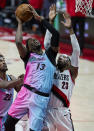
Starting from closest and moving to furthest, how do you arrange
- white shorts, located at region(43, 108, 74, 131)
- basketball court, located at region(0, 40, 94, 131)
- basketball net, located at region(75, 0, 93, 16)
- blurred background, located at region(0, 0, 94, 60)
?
white shorts, located at region(43, 108, 74, 131) < basketball net, located at region(75, 0, 93, 16) < basketball court, located at region(0, 40, 94, 131) < blurred background, located at region(0, 0, 94, 60)

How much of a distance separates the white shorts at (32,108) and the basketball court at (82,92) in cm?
204

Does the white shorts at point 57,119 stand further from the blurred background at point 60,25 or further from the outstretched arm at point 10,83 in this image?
the blurred background at point 60,25

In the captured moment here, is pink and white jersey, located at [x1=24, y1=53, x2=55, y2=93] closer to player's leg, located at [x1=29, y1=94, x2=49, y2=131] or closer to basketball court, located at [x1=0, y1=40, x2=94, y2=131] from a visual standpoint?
player's leg, located at [x1=29, y1=94, x2=49, y2=131]

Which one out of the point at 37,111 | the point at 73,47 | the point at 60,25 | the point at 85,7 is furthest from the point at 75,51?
the point at 60,25

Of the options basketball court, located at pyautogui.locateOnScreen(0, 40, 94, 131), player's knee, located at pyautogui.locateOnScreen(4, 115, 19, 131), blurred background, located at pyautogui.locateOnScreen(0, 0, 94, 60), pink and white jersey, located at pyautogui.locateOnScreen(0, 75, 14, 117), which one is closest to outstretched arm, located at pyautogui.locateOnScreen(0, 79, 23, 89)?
pink and white jersey, located at pyautogui.locateOnScreen(0, 75, 14, 117)

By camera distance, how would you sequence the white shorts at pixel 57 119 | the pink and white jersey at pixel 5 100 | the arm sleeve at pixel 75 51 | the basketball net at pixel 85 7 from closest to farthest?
the arm sleeve at pixel 75 51, the white shorts at pixel 57 119, the pink and white jersey at pixel 5 100, the basketball net at pixel 85 7

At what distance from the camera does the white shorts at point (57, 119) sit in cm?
548

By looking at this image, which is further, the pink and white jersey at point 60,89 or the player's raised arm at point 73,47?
the pink and white jersey at point 60,89

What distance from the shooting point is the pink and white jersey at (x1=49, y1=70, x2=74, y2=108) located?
5.45 metres

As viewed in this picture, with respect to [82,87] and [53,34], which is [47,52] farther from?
Result: [82,87]

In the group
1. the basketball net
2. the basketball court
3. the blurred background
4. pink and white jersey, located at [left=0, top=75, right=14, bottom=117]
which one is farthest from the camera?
the blurred background

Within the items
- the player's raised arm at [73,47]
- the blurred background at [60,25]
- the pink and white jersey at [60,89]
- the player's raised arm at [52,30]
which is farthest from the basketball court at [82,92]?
the player's raised arm at [52,30]

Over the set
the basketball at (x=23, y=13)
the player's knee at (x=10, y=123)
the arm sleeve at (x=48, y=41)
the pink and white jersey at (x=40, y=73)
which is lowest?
the player's knee at (x=10, y=123)

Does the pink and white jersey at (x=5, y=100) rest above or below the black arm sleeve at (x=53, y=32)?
below
